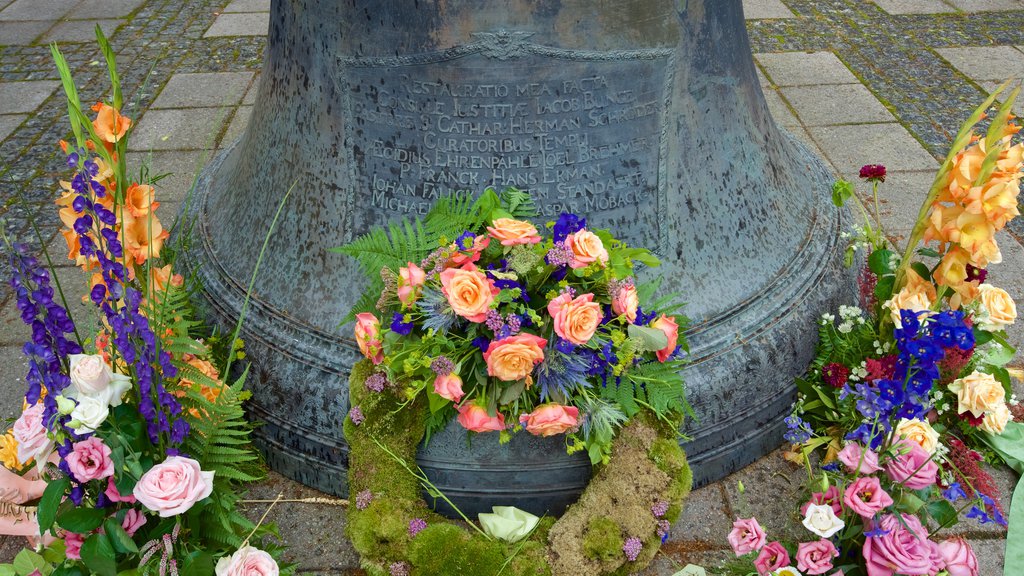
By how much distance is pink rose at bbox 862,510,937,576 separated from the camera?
78.1 inches

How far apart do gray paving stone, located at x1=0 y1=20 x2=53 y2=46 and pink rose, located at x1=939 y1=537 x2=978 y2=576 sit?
611cm

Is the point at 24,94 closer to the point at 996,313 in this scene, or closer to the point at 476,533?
the point at 476,533

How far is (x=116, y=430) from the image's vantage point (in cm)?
197

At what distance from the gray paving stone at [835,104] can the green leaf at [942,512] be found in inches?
114

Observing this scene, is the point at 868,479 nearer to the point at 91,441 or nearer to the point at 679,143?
the point at 679,143

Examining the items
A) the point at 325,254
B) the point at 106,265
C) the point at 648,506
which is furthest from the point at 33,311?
the point at 648,506

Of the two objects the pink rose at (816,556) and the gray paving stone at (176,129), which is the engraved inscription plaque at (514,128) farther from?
the gray paving stone at (176,129)

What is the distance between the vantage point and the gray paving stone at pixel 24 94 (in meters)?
5.00

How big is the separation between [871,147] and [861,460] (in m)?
2.76

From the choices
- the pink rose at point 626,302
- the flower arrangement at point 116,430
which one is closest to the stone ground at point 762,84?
the flower arrangement at point 116,430

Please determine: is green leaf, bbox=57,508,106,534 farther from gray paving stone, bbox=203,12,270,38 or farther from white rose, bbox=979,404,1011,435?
gray paving stone, bbox=203,12,270,38

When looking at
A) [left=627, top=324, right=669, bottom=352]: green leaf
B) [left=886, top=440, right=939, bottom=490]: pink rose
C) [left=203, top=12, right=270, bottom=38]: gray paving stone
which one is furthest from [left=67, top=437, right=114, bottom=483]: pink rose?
[left=203, top=12, right=270, bottom=38]: gray paving stone

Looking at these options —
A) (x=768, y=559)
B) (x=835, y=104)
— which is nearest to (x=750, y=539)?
(x=768, y=559)

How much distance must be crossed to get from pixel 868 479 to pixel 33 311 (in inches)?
72.8
